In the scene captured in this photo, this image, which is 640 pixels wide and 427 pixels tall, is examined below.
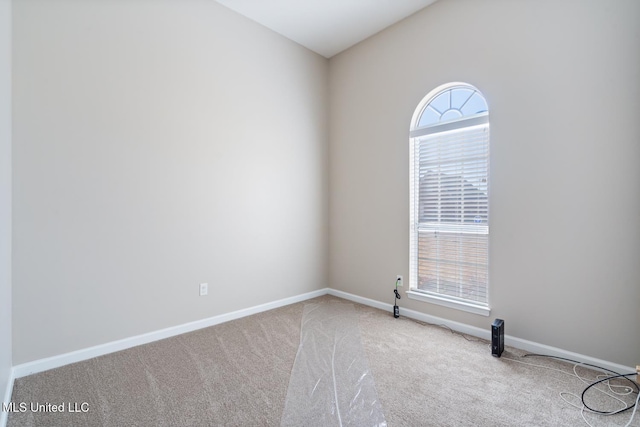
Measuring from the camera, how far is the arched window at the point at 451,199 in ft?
9.03

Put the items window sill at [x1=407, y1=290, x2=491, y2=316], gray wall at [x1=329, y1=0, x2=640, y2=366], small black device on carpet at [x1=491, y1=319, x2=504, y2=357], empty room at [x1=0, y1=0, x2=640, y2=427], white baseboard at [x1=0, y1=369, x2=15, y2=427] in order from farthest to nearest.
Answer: window sill at [x1=407, y1=290, x2=491, y2=316] < small black device on carpet at [x1=491, y1=319, x2=504, y2=357] < gray wall at [x1=329, y1=0, x2=640, y2=366] < empty room at [x1=0, y1=0, x2=640, y2=427] < white baseboard at [x1=0, y1=369, x2=15, y2=427]

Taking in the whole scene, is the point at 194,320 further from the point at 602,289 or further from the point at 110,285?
the point at 602,289

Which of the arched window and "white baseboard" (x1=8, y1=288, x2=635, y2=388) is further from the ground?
the arched window

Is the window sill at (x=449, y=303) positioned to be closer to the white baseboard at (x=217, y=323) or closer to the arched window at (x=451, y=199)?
the arched window at (x=451, y=199)

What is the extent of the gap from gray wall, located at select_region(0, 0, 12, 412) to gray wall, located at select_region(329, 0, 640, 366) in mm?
3073

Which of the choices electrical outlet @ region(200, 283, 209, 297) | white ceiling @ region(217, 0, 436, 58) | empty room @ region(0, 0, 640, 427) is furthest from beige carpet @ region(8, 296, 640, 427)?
white ceiling @ region(217, 0, 436, 58)

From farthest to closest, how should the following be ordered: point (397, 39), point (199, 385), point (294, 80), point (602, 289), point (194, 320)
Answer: point (294, 80) < point (397, 39) < point (194, 320) < point (602, 289) < point (199, 385)

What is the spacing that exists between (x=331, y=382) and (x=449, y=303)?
4.89 feet

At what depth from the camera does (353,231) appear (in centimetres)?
382

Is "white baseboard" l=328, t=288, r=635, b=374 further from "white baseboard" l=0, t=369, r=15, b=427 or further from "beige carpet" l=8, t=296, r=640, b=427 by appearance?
"white baseboard" l=0, t=369, r=15, b=427

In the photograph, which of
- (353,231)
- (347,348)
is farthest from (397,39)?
(347,348)

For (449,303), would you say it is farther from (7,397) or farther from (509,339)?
(7,397)

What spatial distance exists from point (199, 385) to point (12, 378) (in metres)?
1.21

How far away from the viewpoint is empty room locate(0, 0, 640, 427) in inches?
75.0
